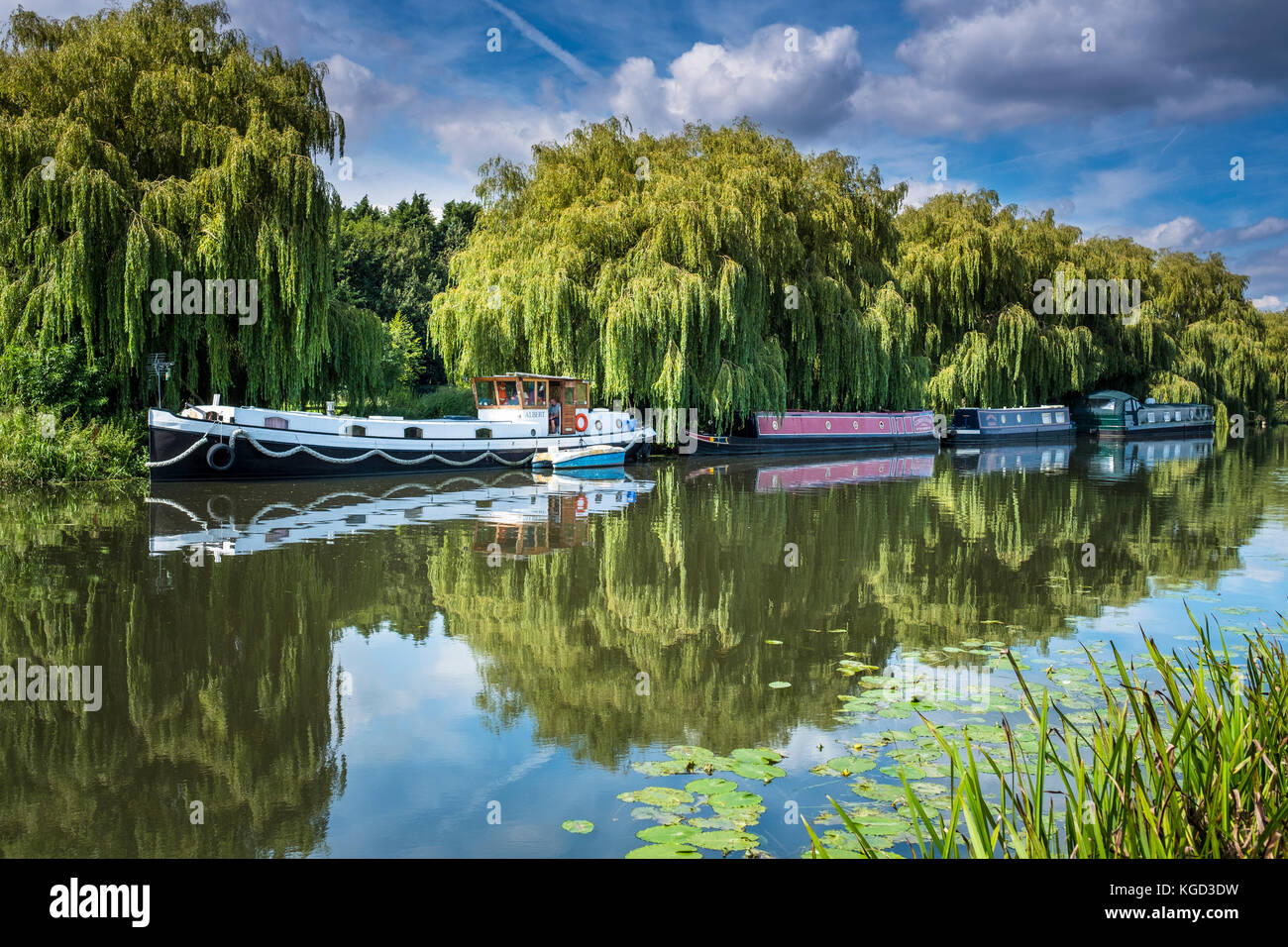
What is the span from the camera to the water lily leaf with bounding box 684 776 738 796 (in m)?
4.80

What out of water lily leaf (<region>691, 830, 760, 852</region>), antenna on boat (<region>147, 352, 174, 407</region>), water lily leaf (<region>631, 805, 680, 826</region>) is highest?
antenna on boat (<region>147, 352, 174, 407</region>)

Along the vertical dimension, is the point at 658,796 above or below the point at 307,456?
below

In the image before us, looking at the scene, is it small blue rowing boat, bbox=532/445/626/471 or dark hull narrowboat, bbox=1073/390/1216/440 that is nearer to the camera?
small blue rowing boat, bbox=532/445/626/471

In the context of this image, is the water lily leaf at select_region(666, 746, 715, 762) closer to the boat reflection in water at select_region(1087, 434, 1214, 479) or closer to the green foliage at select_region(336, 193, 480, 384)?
the boat reflection in water at select_region(1087, 434, 1214, 479)

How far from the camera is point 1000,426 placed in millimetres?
39125

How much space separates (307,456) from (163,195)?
6.08m

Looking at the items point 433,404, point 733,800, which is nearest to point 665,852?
point 733,800

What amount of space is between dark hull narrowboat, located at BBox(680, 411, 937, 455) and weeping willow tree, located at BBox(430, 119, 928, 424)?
3.27 ft

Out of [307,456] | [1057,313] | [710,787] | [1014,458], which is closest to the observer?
[710,787]

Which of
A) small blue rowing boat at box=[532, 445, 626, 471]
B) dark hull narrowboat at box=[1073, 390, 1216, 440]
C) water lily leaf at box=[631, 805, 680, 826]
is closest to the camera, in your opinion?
water lily leaf at box=[631, 805, 680, 826]

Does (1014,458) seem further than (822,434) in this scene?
No

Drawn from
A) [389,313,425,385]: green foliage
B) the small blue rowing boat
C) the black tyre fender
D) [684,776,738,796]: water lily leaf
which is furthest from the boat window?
[684,776,738,796]: water lily leaf

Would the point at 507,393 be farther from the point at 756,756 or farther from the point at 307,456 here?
the point at 756,756
